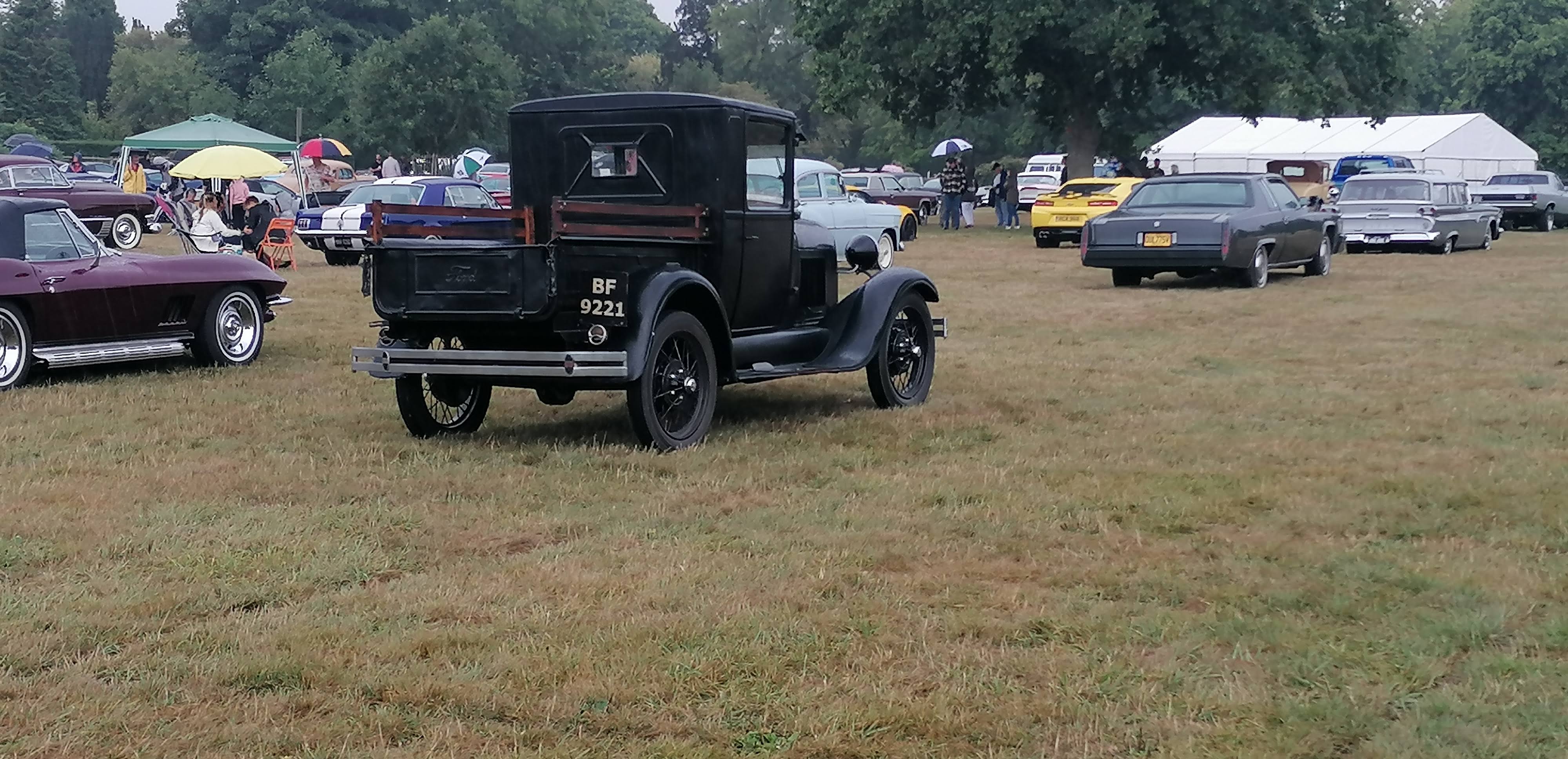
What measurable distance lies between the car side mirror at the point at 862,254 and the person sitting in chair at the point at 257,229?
1447 centimetres

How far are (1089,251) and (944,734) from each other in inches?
607

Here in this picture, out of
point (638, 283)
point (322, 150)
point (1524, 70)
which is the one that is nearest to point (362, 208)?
point (638, 283)

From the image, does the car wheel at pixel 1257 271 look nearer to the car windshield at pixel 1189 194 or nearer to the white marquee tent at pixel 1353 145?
the car windshield at pixel 1189 194

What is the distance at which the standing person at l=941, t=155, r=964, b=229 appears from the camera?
38.3m

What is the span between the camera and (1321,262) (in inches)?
844

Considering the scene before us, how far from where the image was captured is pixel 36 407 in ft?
33.3

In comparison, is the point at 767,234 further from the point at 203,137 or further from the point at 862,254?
the point at 203,137

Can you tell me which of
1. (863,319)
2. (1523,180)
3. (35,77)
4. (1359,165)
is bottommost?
(863,319)

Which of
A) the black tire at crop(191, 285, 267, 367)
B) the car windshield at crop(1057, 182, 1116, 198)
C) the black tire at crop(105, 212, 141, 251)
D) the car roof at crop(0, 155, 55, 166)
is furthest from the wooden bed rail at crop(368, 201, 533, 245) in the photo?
the car roof at crop(0, 155, 55, 166)

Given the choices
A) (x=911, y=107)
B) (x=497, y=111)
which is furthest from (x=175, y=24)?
(x=911, y=107)

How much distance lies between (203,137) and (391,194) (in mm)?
17647

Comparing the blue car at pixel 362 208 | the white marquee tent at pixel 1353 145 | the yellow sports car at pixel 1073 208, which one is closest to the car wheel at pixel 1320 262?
the yellow sports car at pixel 1073 208

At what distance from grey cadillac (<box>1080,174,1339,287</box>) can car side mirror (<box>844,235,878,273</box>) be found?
369 inches

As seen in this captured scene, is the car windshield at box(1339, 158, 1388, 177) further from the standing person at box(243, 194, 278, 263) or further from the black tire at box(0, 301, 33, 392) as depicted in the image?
the black tire at box(0, 301, 33, 392)
